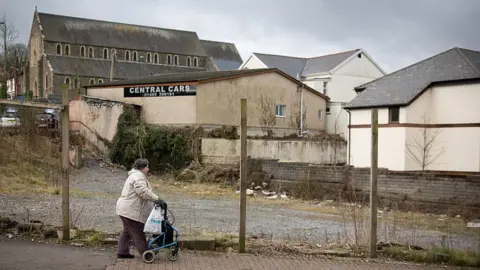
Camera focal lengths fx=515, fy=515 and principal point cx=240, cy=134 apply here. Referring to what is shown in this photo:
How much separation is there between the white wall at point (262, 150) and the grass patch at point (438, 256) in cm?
2239

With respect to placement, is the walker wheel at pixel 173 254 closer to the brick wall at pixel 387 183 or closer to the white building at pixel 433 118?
the brick wall at pixel 387 183

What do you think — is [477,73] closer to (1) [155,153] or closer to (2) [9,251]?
(1) [155,153]

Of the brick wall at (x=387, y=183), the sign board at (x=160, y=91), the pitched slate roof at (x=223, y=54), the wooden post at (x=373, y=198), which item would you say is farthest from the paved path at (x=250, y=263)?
the pitched slate roof at (x=223, y=54)

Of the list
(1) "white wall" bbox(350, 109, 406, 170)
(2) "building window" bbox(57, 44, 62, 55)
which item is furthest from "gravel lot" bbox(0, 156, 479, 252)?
(2) "building window" bbox(57, 44, 62, 55)

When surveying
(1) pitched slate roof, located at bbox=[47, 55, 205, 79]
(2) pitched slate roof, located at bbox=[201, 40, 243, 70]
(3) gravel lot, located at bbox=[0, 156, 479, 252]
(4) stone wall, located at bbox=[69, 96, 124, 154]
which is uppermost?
(2) pitched slate roof, located at bbox=[201, 40, 243, 70]

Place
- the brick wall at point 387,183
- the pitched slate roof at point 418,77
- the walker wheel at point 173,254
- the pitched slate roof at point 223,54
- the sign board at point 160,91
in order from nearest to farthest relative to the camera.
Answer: the walker wheel at point 173,254, the brick wall at point 387,183, the pitched slate roof at point 418,77, the sign board at point 160,91, the pitched slate roof at point 223,54

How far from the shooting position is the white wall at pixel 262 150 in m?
32.2

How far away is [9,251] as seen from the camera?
26.6 feet

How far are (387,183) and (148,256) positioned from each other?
56.0ft

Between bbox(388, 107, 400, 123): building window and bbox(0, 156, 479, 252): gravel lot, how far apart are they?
12.5 metres

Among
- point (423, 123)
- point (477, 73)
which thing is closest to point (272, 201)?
point (423, 123)

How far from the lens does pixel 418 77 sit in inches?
1254

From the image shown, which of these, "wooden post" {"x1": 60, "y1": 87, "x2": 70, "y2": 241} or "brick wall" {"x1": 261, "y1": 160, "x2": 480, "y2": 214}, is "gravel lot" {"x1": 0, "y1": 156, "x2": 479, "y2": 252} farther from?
"brick wall" {"x1": 261, "y1": 160, "x2": 480, "y2": 214}

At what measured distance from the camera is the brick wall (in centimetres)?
2016
